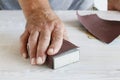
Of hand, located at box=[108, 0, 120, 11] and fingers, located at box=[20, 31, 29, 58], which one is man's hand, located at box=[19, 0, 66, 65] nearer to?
fingers, located at box=[20, 31, 29, 58]

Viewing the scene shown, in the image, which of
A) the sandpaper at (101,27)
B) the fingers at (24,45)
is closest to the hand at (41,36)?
the fingers at (24,45)

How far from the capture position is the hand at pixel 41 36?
0.67 meters

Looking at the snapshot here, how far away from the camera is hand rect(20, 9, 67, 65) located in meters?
0.67

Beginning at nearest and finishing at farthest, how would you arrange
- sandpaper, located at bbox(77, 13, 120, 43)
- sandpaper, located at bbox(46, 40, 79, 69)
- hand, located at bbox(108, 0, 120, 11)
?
sandpaper, located at bbox(46, 40, 79, 69), sandpaper, located at bbox(77, 13, 120, 43), hand, located at bbox(108, 0, 120, 11)

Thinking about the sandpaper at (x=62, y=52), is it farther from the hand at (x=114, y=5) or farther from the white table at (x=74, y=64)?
the hand at (x=114, y=5)

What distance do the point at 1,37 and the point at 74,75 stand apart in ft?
0.94

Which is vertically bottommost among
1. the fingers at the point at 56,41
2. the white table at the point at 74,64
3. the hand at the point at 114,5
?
the white table at the point at 74,64

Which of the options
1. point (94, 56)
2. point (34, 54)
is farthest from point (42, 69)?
point (94, 56)

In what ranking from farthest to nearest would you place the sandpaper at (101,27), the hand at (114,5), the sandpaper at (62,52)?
the hand at (114,5) → the sandpaper at (101,27) → the sandpaper at (62,52)

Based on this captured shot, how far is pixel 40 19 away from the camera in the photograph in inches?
29.9

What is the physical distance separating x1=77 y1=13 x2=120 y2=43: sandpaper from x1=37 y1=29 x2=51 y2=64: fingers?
0.18 m

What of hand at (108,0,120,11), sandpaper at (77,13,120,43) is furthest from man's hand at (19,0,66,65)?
hand at (108,0,120,11)

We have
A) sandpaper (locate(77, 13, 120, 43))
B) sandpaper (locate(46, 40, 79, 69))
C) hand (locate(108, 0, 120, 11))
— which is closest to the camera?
sandpaper (locate(46, 40, 79, 69))

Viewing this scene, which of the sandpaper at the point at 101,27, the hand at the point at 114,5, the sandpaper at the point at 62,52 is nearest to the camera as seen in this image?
the sandpaper at the point at 62,52
